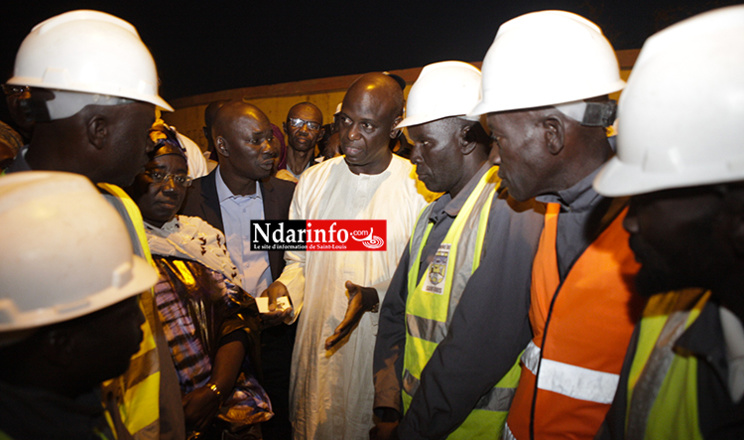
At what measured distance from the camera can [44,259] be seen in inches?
34.7

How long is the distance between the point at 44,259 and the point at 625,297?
156 centimetres

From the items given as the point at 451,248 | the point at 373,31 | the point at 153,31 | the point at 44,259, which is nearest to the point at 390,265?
the point at 451,248

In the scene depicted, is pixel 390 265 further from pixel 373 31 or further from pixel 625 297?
pixel 373 31

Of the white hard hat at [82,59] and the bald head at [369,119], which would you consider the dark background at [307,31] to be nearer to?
the bald head at [369,119]

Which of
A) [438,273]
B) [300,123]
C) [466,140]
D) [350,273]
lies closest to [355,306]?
[350,273]

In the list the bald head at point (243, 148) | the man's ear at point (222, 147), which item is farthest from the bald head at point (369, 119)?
the man's ear at point (222, 147)

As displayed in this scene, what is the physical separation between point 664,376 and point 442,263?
89 centimetres

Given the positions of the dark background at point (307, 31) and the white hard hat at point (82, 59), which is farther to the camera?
the dark background at point (307, 31)

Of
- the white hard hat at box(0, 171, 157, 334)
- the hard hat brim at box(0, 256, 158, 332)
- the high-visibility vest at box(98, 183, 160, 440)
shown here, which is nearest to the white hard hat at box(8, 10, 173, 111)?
the high-visibility vest at box(98, 183, 160, 440)

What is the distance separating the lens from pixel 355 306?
7.86 ft

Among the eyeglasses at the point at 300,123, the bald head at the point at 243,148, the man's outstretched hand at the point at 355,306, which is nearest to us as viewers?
the man's outstretched hand at the point at 355,306

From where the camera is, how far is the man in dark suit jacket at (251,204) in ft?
9.99

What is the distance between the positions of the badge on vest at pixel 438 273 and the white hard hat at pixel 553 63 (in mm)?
652

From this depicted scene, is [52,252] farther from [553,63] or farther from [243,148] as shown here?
[243,148]
